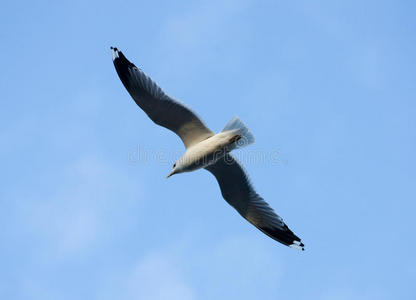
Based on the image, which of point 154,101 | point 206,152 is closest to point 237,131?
point 206,152

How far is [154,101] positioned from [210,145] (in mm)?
1123

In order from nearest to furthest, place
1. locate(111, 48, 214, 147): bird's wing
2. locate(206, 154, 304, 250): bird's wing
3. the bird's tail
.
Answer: locate(111, 48, 214, 147): bird's wing < the bird's tail < locate(206, 154, 304, 250): bird's wing

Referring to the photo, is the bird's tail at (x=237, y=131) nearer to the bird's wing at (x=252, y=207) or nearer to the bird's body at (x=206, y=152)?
the bird's body at (x=206, y=152)

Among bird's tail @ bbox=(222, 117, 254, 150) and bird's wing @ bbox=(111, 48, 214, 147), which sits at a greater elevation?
bird's tail @ bbox=(222, 117, 254, 150)

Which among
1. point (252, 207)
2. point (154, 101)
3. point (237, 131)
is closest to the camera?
point (154, 101)

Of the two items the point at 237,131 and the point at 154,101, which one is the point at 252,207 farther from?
the point at 154,101

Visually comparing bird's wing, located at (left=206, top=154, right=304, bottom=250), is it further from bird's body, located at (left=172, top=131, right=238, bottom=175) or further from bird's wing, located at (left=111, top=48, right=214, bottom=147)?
bird's wing, located at (left=111, top=48, right=214, bottom=147)

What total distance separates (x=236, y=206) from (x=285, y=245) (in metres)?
1.07

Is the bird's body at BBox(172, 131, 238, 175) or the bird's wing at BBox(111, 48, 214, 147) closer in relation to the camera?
the bird's wing at BBox(111, 48, 214, 147)

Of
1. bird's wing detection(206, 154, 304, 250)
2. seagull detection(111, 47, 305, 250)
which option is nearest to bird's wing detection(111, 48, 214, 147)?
seagull detection(111, 47, 305, 250)

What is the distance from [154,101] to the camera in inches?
331

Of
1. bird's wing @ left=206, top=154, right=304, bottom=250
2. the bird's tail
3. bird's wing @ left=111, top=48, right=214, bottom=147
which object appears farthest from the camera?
bird's wing @ left=206, top=154, right=304, bottom=250

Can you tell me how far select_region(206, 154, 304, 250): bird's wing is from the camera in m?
9.28

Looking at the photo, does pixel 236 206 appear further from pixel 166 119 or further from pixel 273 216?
pixel 166 119
